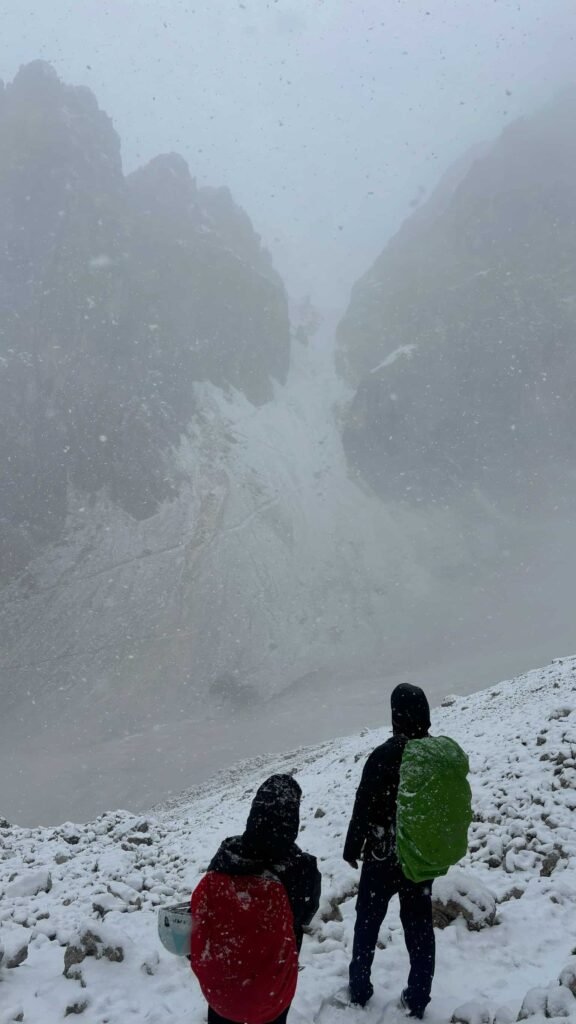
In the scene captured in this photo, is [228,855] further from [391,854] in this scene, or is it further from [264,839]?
[391,854]

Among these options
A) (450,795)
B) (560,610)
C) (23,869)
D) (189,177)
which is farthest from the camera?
(189,177)

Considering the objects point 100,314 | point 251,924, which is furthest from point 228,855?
point 100,314

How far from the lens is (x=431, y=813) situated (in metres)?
3.54

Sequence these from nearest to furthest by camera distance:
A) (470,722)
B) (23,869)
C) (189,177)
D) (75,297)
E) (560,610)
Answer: (23,869), (470,722), (560,610), (75,297), (189,177)

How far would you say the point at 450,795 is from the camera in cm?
358

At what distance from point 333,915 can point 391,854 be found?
2.82 metres

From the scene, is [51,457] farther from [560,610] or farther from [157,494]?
[560,610]

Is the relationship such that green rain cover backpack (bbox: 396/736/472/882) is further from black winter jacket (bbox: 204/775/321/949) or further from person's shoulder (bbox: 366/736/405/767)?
black winter jacket (bbox: 204/775/321/949)

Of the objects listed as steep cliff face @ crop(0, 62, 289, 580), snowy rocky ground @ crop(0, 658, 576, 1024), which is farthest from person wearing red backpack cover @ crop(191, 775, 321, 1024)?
steep cliff face @ crop(0, 62, 289, 580)

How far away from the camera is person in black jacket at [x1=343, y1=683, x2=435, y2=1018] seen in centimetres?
383

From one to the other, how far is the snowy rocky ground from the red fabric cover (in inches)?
84.2

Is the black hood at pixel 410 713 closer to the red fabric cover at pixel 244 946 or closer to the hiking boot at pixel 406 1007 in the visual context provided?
the red fabric cover at pixel 244 946

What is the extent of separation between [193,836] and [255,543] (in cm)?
4627

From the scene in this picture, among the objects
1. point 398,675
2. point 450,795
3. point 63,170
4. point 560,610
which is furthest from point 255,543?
point 63,170
